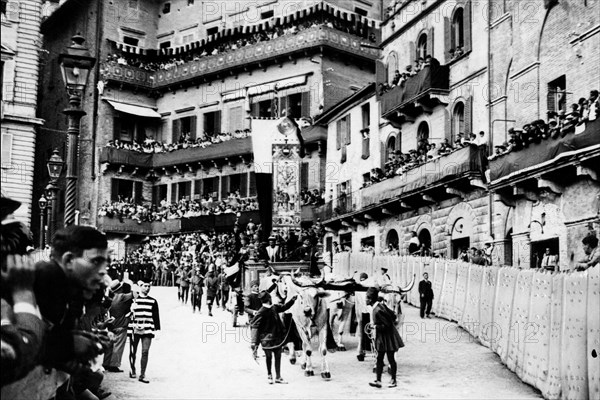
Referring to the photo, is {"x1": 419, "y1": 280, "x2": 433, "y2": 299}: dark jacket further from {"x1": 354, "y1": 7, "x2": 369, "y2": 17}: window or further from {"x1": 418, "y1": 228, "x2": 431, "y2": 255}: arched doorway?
{"x1": 354, "y1": 7, "x2": 369, "y2": 17}: window

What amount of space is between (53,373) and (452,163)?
27.2 m

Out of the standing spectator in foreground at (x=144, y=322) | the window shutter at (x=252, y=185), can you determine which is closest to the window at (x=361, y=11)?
the window shutter at (x=252, y=185)

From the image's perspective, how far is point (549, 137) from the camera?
23750mm

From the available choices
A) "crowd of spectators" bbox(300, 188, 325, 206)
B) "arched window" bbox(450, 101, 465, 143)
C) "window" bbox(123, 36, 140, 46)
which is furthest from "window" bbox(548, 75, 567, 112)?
"window" bbox(123, 36, 140, 46)

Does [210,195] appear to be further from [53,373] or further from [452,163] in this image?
[53,373]

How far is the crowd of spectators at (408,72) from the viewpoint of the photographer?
35.1m

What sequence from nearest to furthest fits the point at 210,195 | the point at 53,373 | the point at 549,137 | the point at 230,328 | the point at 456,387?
the point at 53,373 → the point at 456,387 → the point at 549,137 → the point at 230,328 → the point at 210,195

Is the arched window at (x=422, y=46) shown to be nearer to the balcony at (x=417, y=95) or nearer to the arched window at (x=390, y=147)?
the balcony at (x=417, y=95)

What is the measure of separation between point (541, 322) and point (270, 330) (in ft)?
18.2

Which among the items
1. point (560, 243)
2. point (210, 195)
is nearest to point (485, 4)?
point (560, 243)

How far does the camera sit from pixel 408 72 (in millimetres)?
37500

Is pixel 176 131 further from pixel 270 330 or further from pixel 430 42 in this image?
pixel 270 330

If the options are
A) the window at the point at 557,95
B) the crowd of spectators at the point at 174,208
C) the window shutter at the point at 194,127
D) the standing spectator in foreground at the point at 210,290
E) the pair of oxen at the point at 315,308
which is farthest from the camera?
the window shutter at the point at 194,127

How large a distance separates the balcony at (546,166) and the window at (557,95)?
2422 millimetres
